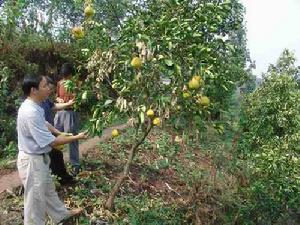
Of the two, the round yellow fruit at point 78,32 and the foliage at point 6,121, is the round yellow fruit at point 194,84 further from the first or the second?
the foliage at point 6,121

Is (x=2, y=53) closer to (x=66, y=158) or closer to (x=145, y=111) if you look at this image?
(x=66, y=158)

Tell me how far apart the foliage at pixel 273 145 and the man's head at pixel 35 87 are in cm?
413

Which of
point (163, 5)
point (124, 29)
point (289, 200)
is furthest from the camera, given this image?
point (289, 200)

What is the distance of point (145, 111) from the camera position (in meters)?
5.12

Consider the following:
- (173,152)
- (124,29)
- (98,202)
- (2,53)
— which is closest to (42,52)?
(2,53)

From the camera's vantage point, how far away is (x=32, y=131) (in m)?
4.62

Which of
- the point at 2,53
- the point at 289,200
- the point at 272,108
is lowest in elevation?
the point at 289,200

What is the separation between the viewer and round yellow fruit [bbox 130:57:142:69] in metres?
4.85

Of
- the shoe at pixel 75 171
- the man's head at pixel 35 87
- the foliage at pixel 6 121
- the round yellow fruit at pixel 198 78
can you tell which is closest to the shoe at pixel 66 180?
the shoe at pixel 75 171

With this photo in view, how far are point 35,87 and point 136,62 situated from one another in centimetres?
105

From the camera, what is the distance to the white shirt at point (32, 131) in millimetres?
4621

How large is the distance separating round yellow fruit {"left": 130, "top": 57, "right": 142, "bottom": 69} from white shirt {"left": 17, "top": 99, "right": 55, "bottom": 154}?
3.43 feet

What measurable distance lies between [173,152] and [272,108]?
253cm

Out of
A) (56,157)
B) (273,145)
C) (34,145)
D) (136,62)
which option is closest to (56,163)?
(56,157)
